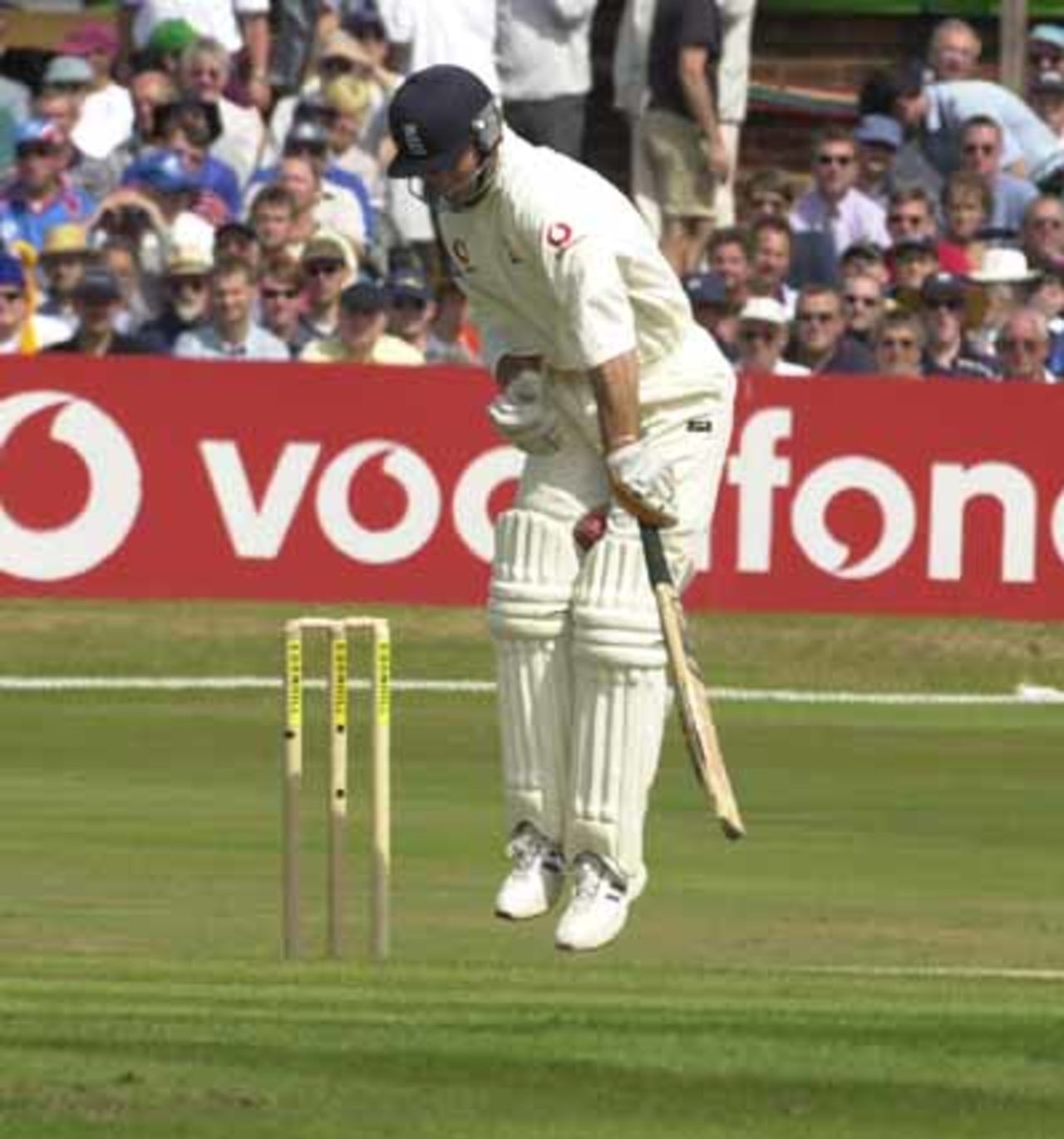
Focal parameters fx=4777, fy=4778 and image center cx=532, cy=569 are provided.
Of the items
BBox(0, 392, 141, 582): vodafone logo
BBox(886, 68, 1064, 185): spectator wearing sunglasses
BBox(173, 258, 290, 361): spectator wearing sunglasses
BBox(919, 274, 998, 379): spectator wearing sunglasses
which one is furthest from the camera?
BBox(886, 68, 1064, 185): spectator wearing sunglasses

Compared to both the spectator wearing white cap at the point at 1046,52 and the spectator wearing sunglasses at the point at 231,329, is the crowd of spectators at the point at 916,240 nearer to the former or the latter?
the spectator wearing white cap at the point at 1046,52

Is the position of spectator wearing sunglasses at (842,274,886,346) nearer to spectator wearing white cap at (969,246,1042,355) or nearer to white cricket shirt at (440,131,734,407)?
spectator wearing white cap at (969,246,1042,355)

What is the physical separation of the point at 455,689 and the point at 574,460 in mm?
8880

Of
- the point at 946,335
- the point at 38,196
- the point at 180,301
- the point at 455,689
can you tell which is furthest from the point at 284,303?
the point at 946,335

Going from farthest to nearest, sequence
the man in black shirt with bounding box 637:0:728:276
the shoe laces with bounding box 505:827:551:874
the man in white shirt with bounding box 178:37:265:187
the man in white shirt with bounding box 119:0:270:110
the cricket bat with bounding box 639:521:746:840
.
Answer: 1. the man in white shirt with bounding box 119:0:270:110
2. the man in white shirt with bounding box 178:37:265:187
3. the man in black shirt with bounding box 637:0:728:276
4. the shoe laces with bounding box 505:827:551:874
5. the cricket bat with bounding box 639:521:746:840

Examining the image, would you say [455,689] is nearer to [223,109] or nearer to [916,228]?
[916,228]

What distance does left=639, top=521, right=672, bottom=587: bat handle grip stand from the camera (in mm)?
11188

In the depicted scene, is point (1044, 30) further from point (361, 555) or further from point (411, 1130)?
point (411, 1130)

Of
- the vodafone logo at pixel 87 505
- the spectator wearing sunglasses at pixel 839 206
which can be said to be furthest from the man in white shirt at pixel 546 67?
the vodafone logo at pixel 87 505

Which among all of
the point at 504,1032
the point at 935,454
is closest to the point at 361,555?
the point at 935,454

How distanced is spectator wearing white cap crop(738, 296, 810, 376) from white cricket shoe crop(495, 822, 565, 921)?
943 centimetres

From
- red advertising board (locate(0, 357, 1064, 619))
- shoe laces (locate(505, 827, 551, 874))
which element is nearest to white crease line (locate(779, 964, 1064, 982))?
shoe laces (locate(505, 827, 551, 874))

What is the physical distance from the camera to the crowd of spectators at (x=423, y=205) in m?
21.2

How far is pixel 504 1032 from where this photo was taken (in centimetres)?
903
